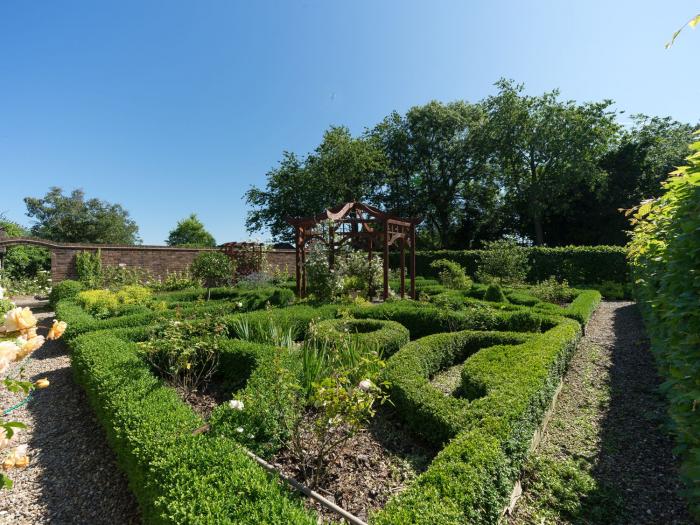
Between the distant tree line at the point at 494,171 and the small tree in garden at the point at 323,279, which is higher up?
the distant tree line at the point at 494,171

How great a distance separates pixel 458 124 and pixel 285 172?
12206 millimetres

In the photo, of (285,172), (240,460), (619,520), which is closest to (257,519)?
(240,460)

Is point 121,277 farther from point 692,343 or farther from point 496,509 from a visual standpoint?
point 692,343

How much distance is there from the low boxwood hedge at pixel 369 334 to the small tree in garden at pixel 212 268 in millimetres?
8122

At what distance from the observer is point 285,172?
25.2 meters

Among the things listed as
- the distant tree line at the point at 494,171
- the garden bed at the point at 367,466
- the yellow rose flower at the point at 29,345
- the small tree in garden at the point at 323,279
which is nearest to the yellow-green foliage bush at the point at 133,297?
the small tree in garden at the point at 323,279

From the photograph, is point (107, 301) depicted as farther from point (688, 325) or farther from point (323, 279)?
point (688, 325)

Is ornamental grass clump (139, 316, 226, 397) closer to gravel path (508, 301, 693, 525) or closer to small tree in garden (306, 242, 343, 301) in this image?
gravel path (508, 301, 693, 525)

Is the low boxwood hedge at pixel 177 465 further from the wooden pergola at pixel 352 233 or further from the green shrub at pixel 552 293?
the green shrub at pixel 552 293

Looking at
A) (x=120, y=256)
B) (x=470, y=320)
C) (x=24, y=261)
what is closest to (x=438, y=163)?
(x=120, y=256)

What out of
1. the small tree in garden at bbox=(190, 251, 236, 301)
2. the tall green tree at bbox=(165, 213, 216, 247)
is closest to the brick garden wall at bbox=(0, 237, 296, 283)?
the small tree in garden at bbox=(190, 251, 236, 301)

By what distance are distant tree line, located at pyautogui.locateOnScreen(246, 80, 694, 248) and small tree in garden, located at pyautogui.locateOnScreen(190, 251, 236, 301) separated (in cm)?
1113

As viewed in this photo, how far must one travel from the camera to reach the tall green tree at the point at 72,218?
32.3m

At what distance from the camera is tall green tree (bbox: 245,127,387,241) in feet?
74.9
